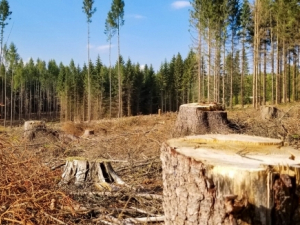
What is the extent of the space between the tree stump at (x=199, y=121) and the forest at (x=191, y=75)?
3680 mm

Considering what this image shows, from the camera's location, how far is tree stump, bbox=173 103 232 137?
7414mm

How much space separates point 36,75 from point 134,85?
26.3m

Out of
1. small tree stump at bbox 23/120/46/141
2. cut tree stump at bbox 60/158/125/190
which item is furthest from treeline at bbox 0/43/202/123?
cut tree stump at bbox 60/158/125/190

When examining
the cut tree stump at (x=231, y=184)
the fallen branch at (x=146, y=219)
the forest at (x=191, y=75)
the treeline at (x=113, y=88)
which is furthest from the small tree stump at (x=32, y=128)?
the treeline at (x=113, y=88)

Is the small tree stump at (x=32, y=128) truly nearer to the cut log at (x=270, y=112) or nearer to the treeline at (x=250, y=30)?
the cut log at (x=270, y=112)

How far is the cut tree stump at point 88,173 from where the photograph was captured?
4.86 m

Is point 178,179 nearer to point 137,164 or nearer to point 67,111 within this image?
point 137,164

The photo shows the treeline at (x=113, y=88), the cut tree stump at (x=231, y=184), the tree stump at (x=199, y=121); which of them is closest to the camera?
the cut tree stump at (x=231, y=184)

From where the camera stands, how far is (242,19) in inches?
1300

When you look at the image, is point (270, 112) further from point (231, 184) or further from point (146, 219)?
point (231, 184)

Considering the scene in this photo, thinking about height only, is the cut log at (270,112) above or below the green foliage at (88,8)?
below

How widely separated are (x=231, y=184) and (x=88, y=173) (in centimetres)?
328

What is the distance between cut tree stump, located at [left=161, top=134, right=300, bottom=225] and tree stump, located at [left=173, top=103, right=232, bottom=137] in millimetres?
4853

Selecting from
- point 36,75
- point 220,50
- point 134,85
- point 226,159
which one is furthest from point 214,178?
point 36,75
